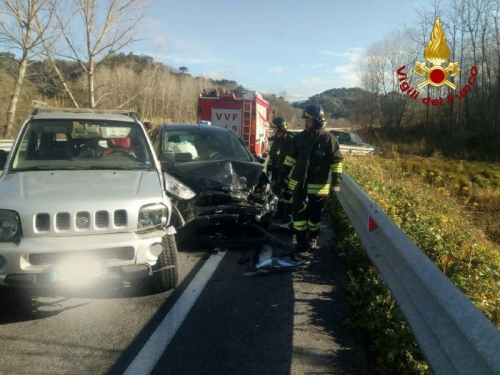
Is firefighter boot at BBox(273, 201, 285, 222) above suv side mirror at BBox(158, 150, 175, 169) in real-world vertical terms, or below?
below

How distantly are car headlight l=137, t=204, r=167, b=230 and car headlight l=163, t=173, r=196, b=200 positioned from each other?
5.40 feet

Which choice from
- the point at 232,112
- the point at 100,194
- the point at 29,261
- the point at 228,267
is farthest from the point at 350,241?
the point at 232,112

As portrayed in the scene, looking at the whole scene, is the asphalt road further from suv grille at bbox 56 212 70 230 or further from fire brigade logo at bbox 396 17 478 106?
fire brigade logo at bbox 396 17 478 106

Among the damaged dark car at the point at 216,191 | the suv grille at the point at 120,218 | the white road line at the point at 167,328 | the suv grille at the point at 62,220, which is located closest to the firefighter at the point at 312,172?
the damaged dark car at the point at 216,191

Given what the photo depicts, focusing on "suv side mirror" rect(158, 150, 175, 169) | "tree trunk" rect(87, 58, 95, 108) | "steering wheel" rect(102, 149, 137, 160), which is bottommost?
"suv side mirror" rect(158, 150, 175, 169)

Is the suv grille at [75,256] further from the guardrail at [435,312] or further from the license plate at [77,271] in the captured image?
the guardrail at [435,312]

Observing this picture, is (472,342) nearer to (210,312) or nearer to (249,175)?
(210,312)

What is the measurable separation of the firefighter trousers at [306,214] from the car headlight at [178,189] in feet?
4.59

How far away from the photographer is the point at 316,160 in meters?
6.12

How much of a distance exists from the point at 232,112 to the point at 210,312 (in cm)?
1364

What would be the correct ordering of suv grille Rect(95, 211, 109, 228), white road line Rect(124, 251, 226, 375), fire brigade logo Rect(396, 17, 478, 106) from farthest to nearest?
fire brigade logo Rect(396, 17, 478, 106) → suv grille Rect(95, 211, 109, 228) → white road line Rect(124, 251, 226, 375)

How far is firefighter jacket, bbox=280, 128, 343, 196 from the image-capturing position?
6.09m

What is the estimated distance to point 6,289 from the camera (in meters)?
4.14

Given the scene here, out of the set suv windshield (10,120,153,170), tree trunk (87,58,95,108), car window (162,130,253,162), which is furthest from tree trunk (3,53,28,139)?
suv windshield (10,120,153,170)
